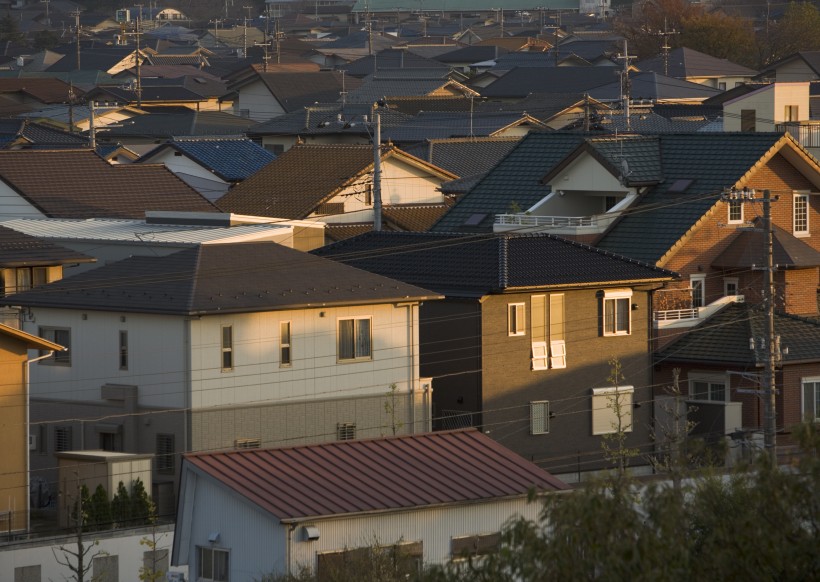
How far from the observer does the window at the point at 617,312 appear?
95.2 feet

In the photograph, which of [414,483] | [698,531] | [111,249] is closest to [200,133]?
[111,249]

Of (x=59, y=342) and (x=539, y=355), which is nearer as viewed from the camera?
(x=59, y=342)

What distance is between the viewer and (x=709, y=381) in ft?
98.1

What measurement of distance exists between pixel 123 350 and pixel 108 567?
4672mm

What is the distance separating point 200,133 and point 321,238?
30.7m

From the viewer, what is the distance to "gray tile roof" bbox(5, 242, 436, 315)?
82.4 feet

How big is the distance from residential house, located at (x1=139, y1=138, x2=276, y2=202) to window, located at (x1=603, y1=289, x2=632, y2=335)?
64.4 feet

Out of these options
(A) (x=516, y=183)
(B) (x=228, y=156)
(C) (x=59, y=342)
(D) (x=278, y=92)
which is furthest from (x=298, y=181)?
(D) (x=278, y=92)

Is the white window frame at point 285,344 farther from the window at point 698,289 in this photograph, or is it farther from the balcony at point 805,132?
the balcony at point 805,132

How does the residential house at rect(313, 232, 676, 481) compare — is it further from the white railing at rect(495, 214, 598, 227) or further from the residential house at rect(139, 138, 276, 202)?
the residential house at rect(139, 138, 276, 202)

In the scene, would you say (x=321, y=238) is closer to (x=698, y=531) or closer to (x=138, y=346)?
(x=138, y=346)

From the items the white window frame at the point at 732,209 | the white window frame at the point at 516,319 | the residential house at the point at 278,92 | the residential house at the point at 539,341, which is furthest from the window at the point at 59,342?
the residential house at the point at 278,92

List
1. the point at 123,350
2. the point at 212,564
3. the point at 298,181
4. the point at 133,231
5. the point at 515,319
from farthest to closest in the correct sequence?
1. the point at 298,181
2. the point at 133,231
3. the point at 515,319
4. the point at 123,350
5. the point at 212,564

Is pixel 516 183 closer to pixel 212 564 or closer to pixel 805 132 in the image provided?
pixel 805 132
